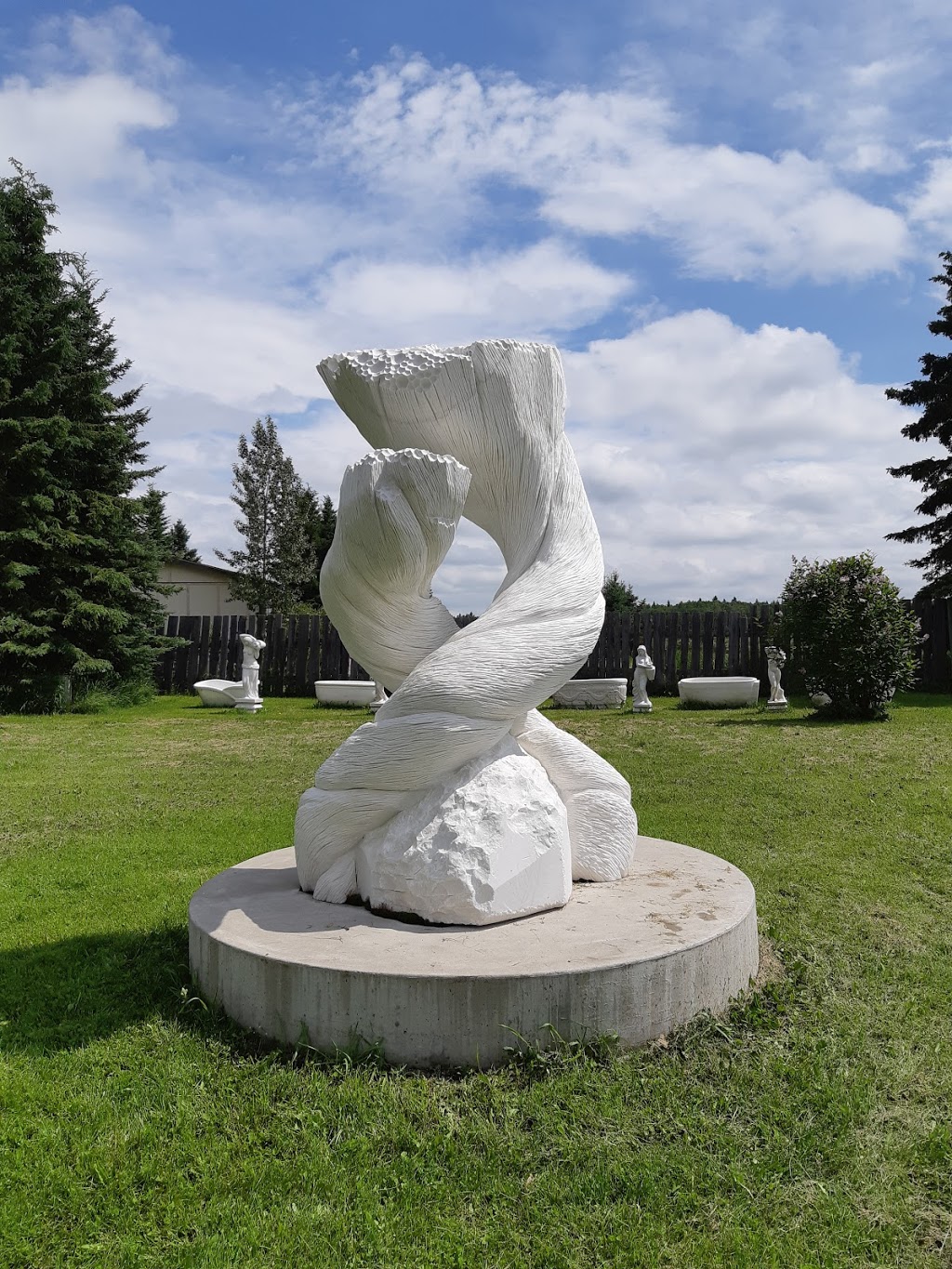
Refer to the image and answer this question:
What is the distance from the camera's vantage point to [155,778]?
A: 8.92 metres

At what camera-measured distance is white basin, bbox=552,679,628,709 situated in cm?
1435

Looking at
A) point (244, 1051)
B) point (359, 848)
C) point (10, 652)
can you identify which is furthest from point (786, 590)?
point (10, 652)

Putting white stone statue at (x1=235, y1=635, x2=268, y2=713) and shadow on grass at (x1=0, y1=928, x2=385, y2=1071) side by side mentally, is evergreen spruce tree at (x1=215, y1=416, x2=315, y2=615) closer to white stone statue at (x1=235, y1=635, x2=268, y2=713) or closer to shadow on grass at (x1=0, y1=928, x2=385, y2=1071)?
white stone statue at (x1=235, y1=635, x2=268, y2=713)

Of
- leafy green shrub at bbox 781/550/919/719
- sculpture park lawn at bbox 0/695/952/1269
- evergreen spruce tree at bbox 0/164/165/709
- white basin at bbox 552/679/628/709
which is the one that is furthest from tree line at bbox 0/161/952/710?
sculpture park lawn at bbox 0/695/952/1269

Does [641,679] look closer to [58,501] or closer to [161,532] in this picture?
[58,501]

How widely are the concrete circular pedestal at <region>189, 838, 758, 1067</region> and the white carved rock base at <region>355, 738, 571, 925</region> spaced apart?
0.27ft

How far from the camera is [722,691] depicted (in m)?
14.0

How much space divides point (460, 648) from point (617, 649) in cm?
1383

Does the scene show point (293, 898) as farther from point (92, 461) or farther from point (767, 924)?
point (92, 461)

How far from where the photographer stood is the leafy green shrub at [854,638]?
1166cm

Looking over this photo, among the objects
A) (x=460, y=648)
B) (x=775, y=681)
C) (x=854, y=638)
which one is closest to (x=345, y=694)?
(x=775, y=681)

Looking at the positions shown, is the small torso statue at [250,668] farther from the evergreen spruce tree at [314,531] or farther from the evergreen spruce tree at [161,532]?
the evergreen spruce tree at [314,531]

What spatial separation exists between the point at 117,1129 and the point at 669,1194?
5.28 feet

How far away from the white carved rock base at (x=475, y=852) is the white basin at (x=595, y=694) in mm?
10652
